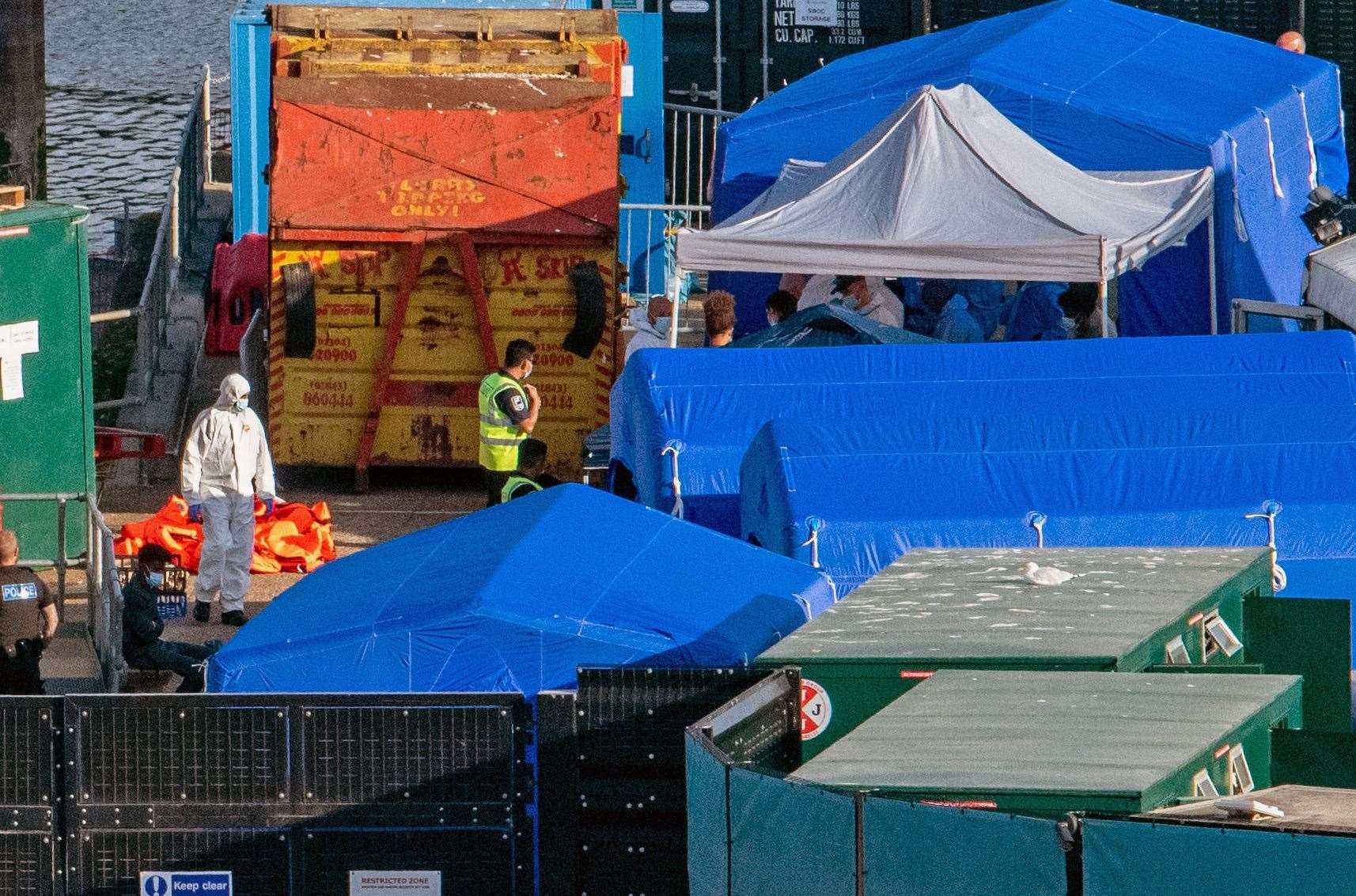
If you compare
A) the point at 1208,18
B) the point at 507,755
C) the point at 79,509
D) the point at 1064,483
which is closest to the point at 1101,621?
the point at 507,755

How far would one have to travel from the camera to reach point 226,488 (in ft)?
44.3

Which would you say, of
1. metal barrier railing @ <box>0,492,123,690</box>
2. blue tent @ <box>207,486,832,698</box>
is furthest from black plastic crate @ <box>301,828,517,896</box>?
metal barrier railing @ <box>0,492,123,690</box>

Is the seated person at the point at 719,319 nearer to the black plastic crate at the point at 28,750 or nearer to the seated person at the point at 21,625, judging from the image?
the seated person at the point at 21,625

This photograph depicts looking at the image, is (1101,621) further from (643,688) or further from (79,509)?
(79,509)

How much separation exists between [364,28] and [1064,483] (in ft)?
26.9

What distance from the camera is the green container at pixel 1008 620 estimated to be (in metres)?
7.82

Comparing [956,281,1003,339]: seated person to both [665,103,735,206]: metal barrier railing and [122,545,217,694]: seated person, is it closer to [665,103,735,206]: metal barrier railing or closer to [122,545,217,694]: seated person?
[665,103,735,206]: metal barrier railing

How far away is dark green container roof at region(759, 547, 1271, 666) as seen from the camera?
7895 millimetres

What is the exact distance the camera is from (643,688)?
Answer: 26.5ft

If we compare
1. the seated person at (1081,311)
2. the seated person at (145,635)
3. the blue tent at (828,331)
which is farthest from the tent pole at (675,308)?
the seated person at (145,635)

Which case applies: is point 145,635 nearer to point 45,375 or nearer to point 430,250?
point 45,375

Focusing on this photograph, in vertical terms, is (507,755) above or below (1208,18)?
below

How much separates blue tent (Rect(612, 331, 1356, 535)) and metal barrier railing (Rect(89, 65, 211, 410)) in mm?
5018

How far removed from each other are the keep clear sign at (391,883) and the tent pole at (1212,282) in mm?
9615
